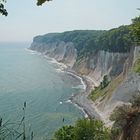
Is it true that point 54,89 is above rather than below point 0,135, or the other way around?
below

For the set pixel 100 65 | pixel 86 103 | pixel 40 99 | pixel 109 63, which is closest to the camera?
pixel 86 103

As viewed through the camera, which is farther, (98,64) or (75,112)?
(98,64)

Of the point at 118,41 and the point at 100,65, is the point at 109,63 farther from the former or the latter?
the point at 100,65

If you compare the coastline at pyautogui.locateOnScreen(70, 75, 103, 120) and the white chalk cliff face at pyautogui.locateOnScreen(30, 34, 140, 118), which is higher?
the white chalk cliff face at pyautogui.locateOnScreen(30, 34, 140, 118)

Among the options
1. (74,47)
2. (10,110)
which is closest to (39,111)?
(10,110)

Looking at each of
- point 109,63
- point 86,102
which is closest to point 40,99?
point 86,102

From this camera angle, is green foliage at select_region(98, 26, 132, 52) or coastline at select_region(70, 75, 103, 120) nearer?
coastline at select_region(70, 75, 103, 120)

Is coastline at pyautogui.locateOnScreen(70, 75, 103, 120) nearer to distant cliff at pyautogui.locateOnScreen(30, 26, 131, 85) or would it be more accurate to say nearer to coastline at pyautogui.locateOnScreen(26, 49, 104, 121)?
coastline at pyautogui.locateOnScreen(26, 49, 104, 121)

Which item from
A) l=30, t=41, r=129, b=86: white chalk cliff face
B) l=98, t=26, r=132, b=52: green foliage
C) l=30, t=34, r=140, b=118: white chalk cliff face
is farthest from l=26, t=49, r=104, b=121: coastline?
l=98, t=26, r=132, b=52: green foliage

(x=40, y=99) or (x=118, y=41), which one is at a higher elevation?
(x=118, y=41)

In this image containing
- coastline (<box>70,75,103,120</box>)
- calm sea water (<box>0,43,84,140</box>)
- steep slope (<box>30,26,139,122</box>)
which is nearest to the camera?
calm sea water (<box>0,43,84,140</box>)

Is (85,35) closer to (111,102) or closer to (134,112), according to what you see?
(111,102)
